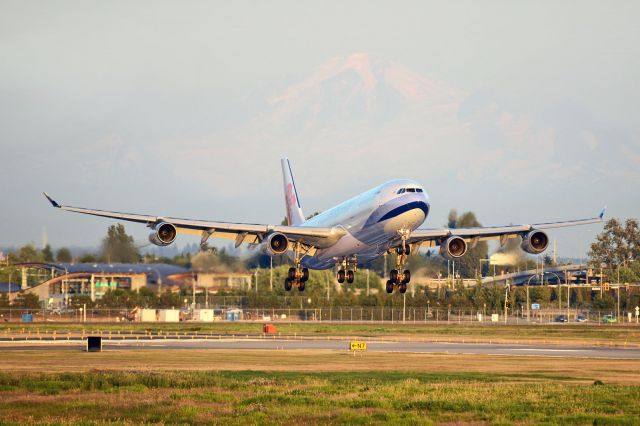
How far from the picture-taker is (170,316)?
137 m

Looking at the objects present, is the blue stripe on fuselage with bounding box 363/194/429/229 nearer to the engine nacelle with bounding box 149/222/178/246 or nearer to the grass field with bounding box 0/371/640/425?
the grass field with bounding box 0/371/640/425

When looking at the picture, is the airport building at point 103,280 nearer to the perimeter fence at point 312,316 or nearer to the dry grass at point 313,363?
the perimeter fence at point 312,316

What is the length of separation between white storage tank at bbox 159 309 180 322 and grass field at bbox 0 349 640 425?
66.6 m

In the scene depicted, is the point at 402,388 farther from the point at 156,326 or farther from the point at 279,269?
the point at 279,269

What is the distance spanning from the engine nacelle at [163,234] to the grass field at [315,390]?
8361 mm

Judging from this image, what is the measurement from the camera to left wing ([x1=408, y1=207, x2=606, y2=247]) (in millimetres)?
76750

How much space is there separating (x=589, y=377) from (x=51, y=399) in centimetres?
3032

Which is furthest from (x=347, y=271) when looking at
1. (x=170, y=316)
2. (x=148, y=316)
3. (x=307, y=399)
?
(x=148, y=316)

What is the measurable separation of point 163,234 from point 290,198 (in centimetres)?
3643

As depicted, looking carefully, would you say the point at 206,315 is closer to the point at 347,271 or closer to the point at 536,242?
the point at 347,271

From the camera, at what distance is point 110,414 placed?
4019cm

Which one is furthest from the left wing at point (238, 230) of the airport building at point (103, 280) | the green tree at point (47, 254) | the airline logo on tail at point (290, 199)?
the green tree at point (47, 254)

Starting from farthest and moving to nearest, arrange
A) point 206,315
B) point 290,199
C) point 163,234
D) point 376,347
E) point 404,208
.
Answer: point 206,315, point 290,199, point 376,347, point 163,234, point 404,208

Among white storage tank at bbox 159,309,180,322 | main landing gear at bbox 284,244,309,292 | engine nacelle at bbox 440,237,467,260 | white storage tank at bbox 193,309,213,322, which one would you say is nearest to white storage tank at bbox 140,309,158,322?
white storage tank at bbox 159,309,180,322
